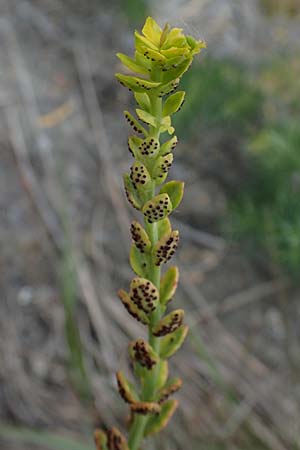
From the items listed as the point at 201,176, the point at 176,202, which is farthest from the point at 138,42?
the point at 201,176

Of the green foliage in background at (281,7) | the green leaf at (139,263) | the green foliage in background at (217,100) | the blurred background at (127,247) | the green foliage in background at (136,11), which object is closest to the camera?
the green leaf at (139,263)

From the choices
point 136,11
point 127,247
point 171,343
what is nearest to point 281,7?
point 136,11

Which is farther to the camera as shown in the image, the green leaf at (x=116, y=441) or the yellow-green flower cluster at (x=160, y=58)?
the green leaf at (x=116, y=441)

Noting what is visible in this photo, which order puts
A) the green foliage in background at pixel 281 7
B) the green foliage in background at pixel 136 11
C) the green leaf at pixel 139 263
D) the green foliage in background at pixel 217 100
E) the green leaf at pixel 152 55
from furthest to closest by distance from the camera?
the green foliage in background at pixel 281 7, the green foliage in background at pixel 136 11, the green foliage in background at pixel 217 100, the green leaf at pixel 139 263, the green leaf at pixel 152 55

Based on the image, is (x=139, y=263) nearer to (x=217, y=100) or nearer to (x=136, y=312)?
(x=136, y=312)

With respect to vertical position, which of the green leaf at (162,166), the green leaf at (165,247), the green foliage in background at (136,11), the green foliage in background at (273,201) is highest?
the green foliage in background at (136,11)

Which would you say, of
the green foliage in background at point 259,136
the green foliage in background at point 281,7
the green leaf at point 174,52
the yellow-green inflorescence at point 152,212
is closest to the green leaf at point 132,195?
the yellow-green inflorescence at point 152,212

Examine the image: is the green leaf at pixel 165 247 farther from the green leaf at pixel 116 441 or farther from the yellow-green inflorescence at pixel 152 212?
the green leaf at pixel 116 441
